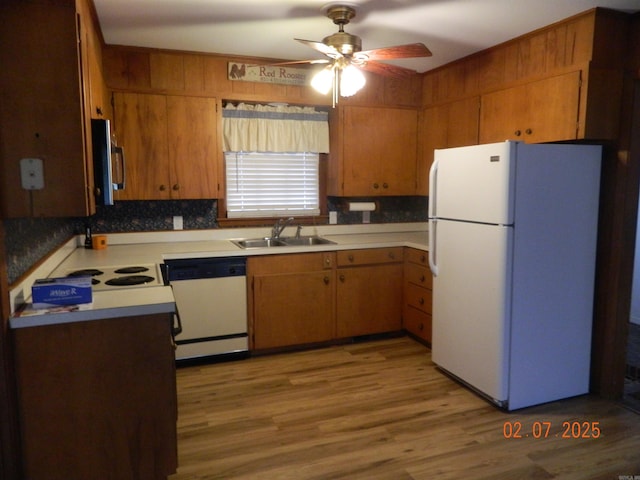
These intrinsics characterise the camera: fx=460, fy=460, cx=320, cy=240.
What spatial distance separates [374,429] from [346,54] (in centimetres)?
213

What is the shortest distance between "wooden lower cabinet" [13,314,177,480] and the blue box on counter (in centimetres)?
13

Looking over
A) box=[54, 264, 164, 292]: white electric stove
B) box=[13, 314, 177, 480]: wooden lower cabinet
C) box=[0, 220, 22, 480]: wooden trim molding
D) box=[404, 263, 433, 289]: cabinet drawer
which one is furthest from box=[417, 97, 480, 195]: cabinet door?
box=[0, 220, 22, 480]: wooden trim molding

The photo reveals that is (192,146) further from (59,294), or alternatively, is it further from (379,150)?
(59,294)

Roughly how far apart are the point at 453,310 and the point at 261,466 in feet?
5.10

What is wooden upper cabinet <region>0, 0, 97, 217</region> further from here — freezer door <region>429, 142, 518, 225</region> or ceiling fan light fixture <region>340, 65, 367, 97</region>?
freezer door <region>429, 142, 518, 225</region>

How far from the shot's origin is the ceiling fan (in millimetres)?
2545

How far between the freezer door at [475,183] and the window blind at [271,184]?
1364 mm

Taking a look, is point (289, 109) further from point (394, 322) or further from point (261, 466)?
point (261, 466)

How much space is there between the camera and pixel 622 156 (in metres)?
2.74

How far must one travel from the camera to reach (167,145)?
11.4 ft

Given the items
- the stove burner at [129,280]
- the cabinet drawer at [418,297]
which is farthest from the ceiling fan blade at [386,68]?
the stove burner at [129,280]

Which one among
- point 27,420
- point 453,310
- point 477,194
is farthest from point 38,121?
point 453,310

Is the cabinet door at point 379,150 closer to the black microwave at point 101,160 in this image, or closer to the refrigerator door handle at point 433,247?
the refrigerator door handle at point 433,247

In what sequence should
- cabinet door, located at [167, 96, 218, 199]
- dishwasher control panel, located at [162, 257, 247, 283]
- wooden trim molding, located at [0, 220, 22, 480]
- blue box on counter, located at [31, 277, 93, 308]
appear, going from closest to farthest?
1. wooden trim molding, located at [0, 220, 22, 480]
2. blue box on counter, located at [31, 277, 93, 308]
3. dishwasher control panel, located at [162, 257, 247, 283]
4. cabinet door, located at [167, 96, 218, 199]
